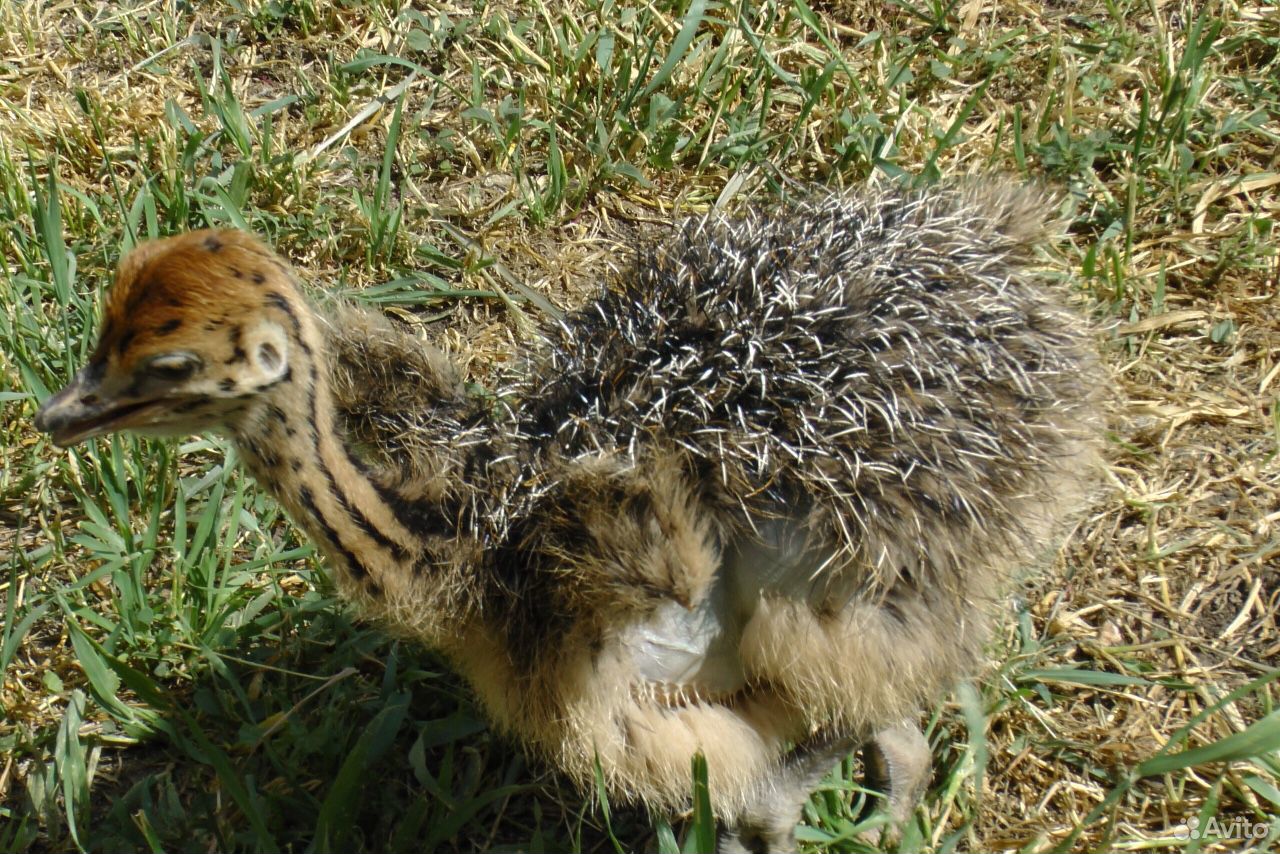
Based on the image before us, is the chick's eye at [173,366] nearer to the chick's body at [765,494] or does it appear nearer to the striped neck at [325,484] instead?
the striped neck at [325,484]

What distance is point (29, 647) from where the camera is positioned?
3.46m

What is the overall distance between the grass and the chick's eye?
3.30 feet

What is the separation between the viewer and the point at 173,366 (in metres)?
2.38

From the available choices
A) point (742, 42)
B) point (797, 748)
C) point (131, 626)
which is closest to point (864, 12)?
point (742, 42)

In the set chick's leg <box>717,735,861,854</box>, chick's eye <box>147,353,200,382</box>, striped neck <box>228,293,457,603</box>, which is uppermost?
chick's eye <box>147,353,200,382</box>

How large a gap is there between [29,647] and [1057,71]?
3770mm

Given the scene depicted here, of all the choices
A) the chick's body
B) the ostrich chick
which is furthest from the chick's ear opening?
the chick's body

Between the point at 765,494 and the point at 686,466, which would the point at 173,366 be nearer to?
the point at 686,466

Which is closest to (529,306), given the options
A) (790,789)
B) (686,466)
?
(686,466)

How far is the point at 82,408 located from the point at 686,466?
116cm

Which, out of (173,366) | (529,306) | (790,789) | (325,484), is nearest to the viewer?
(173,366)

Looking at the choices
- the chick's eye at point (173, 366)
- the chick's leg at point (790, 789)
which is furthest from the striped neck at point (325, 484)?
the chick's leg at point (790, 789)

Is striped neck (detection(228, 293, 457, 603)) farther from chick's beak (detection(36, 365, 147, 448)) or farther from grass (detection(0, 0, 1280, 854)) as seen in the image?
grass (detection(0, 0, 1280, 854))

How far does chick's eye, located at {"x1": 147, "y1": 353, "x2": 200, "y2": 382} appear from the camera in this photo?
237 centimetres
